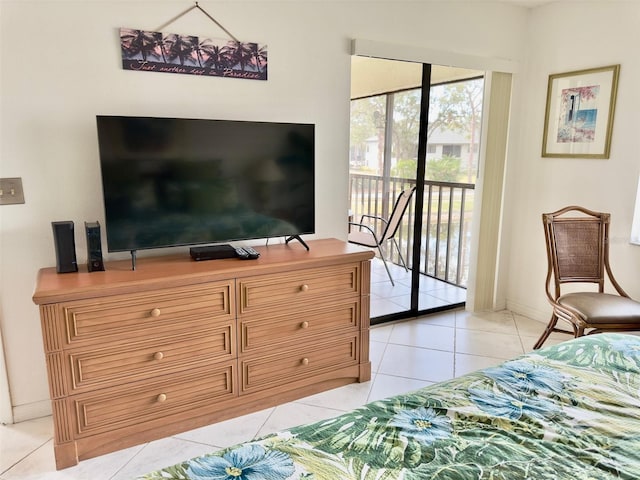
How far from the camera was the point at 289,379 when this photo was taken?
8.15 ft

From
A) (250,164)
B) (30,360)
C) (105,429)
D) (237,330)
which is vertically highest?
(250,164)

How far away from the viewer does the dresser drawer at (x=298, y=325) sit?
2.32 meters

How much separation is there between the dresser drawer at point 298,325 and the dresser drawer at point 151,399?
0.18 metres

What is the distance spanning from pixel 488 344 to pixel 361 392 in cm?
116

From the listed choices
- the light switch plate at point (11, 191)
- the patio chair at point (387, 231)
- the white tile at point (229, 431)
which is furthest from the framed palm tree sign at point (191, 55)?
the white tile at point (229, 431)

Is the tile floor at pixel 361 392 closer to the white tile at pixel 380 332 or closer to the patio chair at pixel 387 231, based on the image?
the white tile at pixel 380 332

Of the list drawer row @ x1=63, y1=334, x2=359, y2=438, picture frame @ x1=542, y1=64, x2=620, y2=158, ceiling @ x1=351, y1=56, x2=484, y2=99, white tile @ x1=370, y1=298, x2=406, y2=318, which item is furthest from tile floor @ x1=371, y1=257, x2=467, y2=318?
ceiling @ x1=351, y1=56, x2=484, y2=99

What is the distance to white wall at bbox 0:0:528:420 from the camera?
2.13 meters

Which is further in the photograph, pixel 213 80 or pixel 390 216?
pixel 390 216

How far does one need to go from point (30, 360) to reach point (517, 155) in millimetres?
3653

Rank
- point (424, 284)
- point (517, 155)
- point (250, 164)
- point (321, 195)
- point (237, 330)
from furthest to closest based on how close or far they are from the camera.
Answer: point (424, 284), point (517, 155), point (321, 195), point (250, 164), point (237, 330)

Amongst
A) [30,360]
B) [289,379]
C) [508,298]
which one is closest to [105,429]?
[30,360]

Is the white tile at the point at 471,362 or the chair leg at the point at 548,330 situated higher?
the chair leg at the point at 548,330

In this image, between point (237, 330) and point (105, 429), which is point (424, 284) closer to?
point (237, 330)
